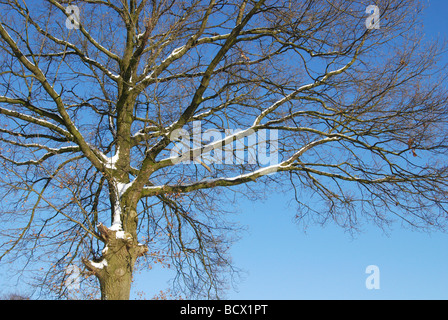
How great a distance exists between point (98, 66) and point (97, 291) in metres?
4.80

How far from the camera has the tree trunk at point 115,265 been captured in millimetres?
7285

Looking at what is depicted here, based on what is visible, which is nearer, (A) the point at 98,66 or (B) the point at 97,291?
(B) the point at 97,291

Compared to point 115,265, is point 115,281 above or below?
below

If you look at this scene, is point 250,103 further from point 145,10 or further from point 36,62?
point 36,62

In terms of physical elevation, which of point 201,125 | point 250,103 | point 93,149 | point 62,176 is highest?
point 250,103

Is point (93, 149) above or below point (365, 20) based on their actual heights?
below

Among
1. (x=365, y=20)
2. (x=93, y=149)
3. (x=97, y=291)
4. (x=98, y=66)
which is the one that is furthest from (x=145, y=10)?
(x=97, y=291)

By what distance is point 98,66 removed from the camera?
379 inches

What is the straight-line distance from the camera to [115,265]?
24.2 ft

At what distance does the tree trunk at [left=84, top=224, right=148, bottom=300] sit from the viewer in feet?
23.9
